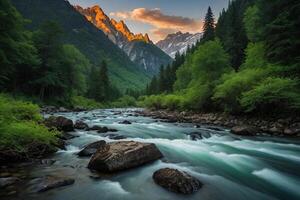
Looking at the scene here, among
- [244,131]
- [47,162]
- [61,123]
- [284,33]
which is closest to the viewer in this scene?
[47,162]

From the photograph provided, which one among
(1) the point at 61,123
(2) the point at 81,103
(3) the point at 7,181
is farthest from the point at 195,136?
(2) the point at 81,103

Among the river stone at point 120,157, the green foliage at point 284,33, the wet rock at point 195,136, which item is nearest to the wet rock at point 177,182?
the river stone at point 120,157

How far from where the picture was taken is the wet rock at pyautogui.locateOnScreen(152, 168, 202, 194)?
5.94 meters

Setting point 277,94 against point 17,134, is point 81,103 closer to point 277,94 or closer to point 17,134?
point 277,94

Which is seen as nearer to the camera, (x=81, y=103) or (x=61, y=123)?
(x=61, y=123)

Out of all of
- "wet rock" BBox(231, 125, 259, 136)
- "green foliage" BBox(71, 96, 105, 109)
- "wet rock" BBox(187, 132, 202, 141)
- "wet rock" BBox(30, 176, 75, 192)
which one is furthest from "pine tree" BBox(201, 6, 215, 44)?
"wet rock" BBox(30, 176, 75, 192)

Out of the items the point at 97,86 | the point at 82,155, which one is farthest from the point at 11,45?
the point at 97,86

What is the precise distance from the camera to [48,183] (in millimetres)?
6090

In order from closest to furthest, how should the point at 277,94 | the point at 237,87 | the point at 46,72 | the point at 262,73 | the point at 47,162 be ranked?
the point at 47,162
the point at 277,94
the point at 262,73
the point at 237,87
the point at 46,72

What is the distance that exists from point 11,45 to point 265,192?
69.3 ft

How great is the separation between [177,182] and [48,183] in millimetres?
3531

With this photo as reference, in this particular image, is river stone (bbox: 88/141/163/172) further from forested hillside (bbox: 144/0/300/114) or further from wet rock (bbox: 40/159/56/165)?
forested hillside (bbox: 144/0/300/114)

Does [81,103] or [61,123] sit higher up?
[81,103]

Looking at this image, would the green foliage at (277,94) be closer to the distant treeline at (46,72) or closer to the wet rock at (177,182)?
the wet rock at (177,182)
